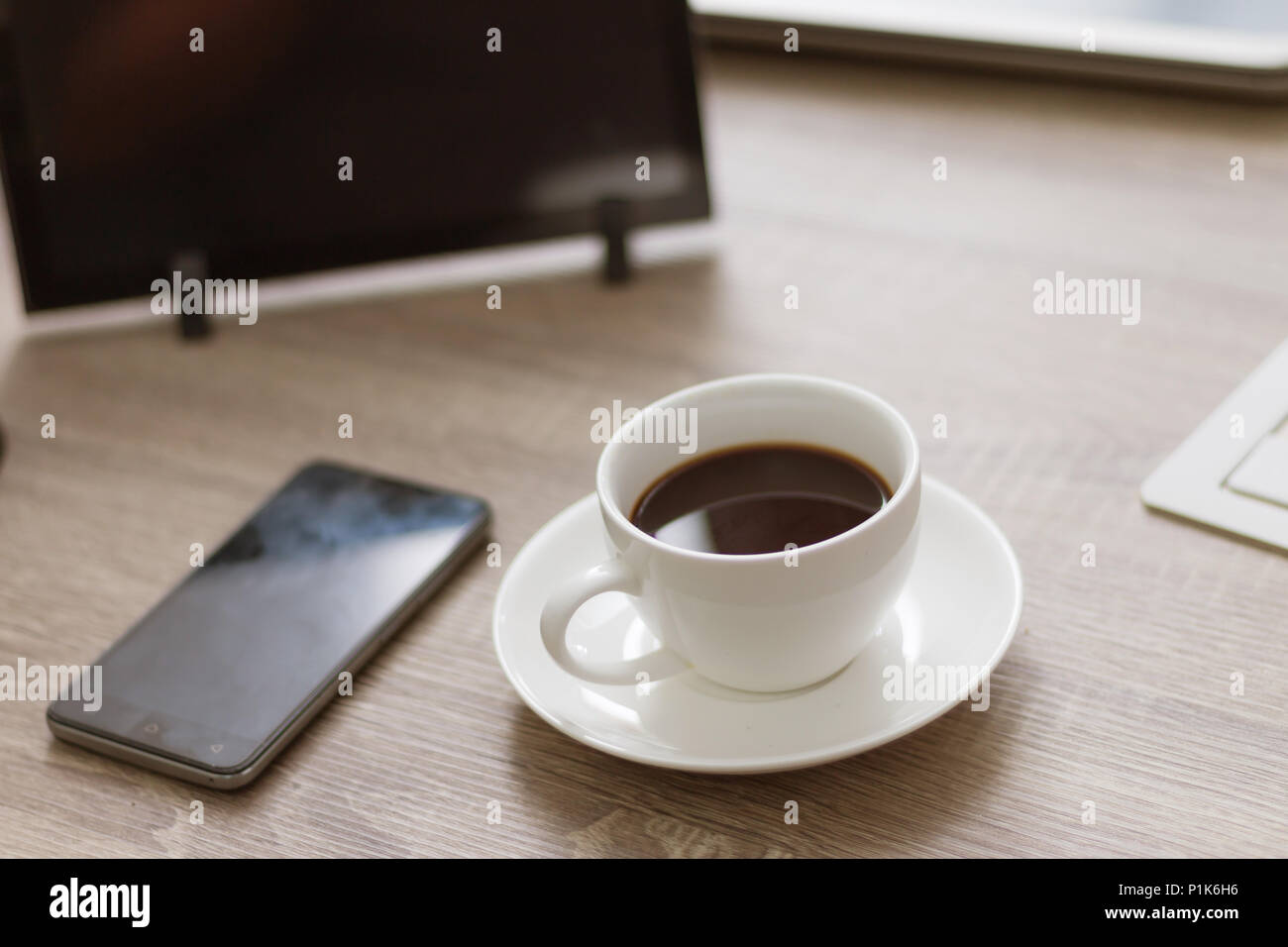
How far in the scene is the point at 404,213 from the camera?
2.95 ft

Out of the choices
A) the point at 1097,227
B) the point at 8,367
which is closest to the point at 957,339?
the point at 1097,227

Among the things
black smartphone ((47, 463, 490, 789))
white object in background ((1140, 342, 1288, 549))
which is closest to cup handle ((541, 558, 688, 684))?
black smartphone ((47, 463, 490, 789))

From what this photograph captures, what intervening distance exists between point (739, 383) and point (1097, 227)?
1.52ft

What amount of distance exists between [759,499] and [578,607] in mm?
106

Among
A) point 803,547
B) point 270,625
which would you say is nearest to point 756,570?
point 803,547

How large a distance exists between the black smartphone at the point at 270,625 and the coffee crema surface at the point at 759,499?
0.15 metres

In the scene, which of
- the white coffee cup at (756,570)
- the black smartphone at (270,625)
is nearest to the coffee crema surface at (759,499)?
the white coffee cup at (756,570)

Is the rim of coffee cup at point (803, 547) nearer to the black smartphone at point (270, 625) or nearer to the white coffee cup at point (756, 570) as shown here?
the white coffee cup at point (756, 570)

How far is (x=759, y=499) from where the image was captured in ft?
1.89

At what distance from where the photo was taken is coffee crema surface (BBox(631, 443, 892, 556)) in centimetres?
55
